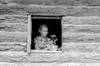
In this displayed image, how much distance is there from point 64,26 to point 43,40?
2.17 feet

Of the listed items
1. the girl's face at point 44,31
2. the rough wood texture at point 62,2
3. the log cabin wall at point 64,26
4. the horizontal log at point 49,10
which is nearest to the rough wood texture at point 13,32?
the log cabin wall at point 64,26

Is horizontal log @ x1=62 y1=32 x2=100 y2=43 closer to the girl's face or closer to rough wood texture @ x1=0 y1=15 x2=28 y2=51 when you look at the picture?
the girl's face

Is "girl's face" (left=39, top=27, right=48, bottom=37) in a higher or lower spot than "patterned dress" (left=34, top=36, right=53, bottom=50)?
higher

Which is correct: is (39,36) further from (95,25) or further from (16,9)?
(95,25)

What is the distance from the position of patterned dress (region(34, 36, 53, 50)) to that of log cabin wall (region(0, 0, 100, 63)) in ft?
0.99

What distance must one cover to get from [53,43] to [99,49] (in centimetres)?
113

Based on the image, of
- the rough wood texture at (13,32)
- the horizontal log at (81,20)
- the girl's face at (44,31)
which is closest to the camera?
the rough wood texture at (13,32)

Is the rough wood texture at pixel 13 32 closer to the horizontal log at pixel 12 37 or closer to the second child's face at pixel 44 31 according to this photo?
the horizontal log at pixel 12 37

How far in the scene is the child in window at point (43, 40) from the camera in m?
4.91

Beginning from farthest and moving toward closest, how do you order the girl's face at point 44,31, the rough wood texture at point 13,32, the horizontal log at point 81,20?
the girl's face at point 44,31
the horizontal log at point 81,20
the rough wood texture at point 13,32

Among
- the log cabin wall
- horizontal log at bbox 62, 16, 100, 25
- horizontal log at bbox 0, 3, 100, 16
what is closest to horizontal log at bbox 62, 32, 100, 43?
the log cabin wall

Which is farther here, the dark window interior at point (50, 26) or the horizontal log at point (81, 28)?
the dark window interior at point (50, 26)

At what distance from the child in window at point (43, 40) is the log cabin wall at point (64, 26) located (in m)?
0.32

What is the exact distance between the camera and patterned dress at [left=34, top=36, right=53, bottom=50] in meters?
4.91
